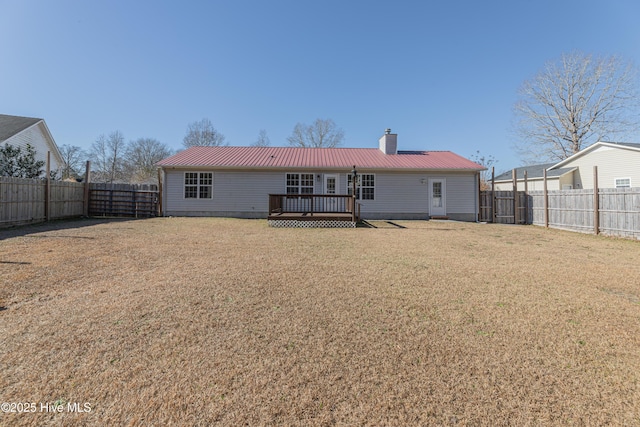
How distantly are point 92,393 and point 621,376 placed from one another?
12.3 ft

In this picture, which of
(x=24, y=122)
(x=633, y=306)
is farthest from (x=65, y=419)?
(x=24, y=122)

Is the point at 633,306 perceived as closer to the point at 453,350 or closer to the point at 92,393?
the point at 453,350

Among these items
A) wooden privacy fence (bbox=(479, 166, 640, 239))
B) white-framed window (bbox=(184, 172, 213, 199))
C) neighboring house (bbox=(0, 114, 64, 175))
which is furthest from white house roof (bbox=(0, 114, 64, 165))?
wooden privacy fence (bbox=(479, 166, 640, 239))

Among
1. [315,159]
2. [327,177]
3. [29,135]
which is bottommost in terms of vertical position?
[327,177]

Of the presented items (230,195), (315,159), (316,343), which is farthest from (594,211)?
(230,195)

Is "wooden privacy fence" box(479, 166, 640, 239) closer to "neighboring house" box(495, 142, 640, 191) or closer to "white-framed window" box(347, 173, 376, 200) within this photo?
"white-framed window" box(347, 173, 376, 200)

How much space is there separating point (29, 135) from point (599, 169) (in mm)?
34695

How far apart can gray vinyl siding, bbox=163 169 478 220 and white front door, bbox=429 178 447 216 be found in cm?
18

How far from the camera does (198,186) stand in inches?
593

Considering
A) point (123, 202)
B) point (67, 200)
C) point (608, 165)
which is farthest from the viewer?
point (608, 165)

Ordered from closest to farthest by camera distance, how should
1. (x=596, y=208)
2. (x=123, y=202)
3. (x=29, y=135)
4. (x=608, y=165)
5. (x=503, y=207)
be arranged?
(x=596, y=208) < (x=503, y=207) < (x=123, y=202) < (x=608, y=165) < (x=29, y=135)

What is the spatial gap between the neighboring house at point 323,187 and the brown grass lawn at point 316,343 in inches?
387

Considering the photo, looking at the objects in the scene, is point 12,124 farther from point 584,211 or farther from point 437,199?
point 584,211

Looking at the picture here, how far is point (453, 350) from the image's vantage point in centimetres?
250
